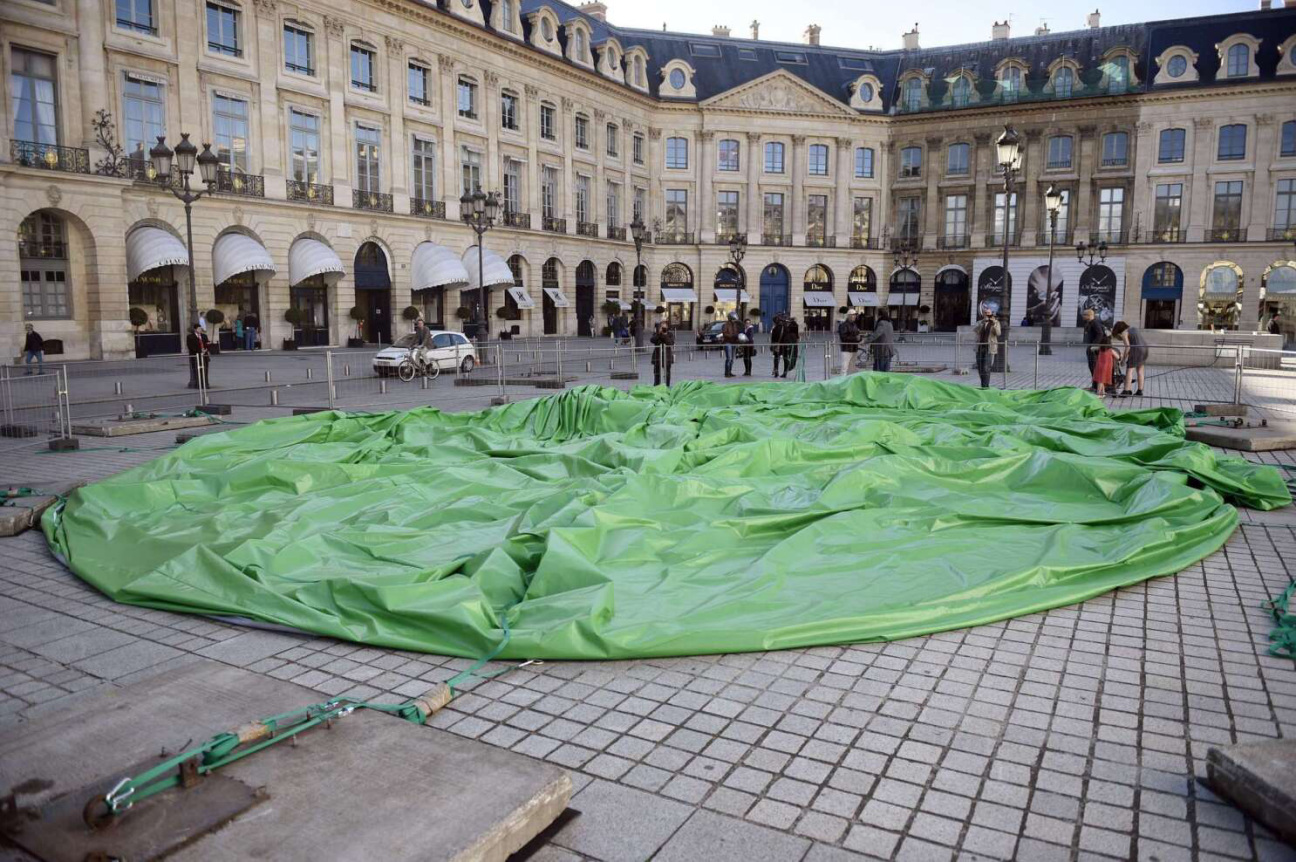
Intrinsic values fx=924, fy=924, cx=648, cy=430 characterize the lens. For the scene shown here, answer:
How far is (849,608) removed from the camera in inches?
207

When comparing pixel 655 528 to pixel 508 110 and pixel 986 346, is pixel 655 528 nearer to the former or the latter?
pixel 986 346

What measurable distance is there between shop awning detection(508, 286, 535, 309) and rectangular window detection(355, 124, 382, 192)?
892 centimetres

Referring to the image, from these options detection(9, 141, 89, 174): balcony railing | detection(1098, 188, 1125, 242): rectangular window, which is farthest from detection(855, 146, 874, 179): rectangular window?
detection(9, 141, 89, 174): balcony railing

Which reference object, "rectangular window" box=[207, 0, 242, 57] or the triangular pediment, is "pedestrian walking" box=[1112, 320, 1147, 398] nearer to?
"rectangular window" box=[207, 0, 242, 57]

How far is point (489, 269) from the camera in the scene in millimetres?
43438

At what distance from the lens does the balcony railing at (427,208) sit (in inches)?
1596

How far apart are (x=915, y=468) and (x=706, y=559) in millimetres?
3086

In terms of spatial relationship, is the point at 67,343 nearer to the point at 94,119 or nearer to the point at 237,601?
the point at 94,119

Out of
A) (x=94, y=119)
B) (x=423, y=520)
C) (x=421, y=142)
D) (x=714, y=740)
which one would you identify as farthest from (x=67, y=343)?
(x=714, y=740)

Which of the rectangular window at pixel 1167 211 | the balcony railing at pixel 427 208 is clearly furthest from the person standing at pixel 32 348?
the rectangular window at pixel 1167 211

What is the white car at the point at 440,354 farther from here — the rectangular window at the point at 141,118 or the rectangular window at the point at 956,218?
the rectangular window at the point at 956,218

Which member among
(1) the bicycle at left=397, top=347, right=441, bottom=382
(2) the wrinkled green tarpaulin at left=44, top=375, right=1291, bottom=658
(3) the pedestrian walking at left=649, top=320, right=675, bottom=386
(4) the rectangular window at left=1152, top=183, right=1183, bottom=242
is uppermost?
(4) the rectangular window at left=1152, top=183, right=1183, bottom=242

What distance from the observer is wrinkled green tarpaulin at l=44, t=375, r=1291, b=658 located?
5.16m

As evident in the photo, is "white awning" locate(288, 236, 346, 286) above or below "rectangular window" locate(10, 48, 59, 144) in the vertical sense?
below
